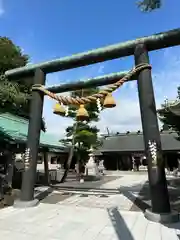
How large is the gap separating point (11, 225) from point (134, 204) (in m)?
4.61

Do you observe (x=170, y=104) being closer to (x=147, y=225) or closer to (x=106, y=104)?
(x=106, y=104)

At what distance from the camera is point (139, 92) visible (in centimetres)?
670

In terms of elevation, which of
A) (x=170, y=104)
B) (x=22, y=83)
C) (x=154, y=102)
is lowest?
(x=170, y=104)

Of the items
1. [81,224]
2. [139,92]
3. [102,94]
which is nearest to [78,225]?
[81,224]

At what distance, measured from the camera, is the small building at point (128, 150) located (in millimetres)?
30770

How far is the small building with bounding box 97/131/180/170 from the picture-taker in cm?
3077

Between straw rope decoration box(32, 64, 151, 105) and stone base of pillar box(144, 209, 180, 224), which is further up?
straw rope decoration box(32, 64, 151, 105)

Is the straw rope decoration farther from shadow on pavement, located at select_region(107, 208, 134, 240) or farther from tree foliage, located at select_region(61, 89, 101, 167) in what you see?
tree foliage, located at select_region(61, 89, 101, 167)

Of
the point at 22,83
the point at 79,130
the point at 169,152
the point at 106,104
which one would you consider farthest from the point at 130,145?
the point at 106,104

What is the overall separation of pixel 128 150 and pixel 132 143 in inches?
112

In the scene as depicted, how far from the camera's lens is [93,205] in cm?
779

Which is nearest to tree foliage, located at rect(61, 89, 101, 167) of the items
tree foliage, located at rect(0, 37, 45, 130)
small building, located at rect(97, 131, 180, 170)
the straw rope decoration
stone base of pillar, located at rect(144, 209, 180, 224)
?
tree foliage, located at rect(0, 37, 45, 130)

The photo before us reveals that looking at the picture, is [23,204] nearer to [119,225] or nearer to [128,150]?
[119,225]

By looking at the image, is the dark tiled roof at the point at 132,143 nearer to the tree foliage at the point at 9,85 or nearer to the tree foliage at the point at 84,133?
the tree foliage at the point at 84,133
